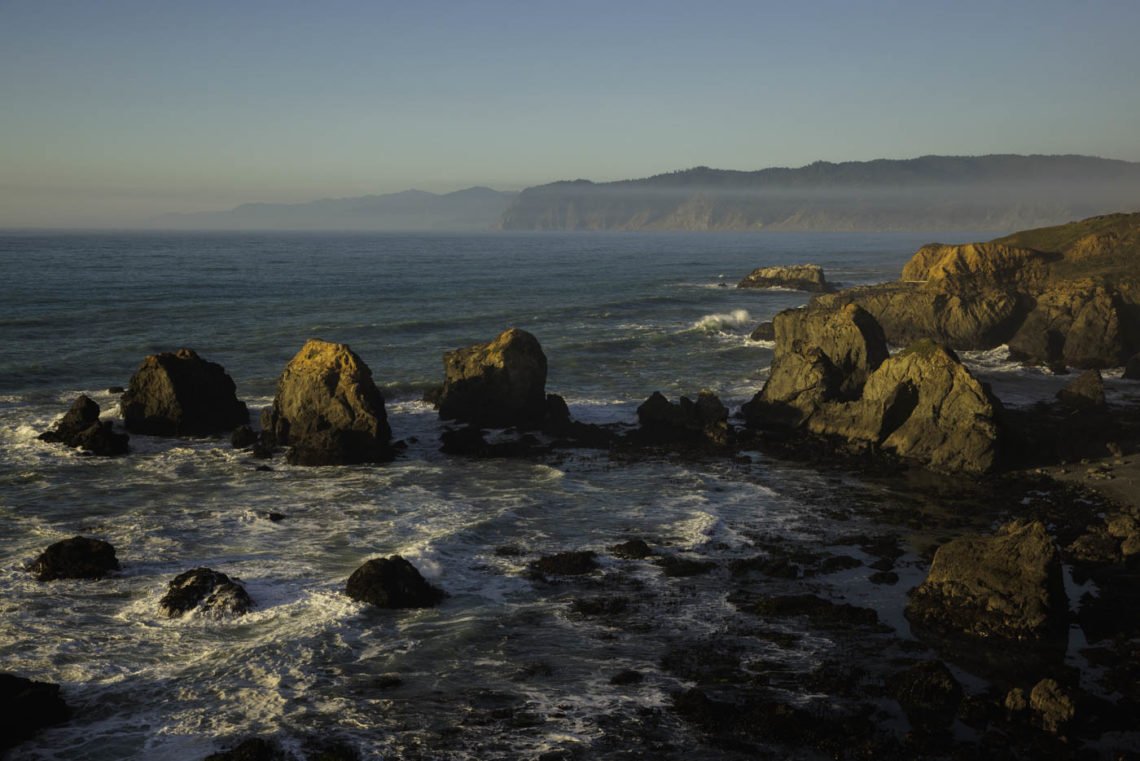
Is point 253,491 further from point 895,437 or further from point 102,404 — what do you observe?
point 895,437

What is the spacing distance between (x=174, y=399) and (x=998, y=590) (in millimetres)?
30697

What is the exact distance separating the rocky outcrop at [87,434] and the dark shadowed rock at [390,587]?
1696 centimetres

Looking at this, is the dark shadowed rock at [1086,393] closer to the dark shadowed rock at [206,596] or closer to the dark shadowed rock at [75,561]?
the dark shadowed rock at [206,596]

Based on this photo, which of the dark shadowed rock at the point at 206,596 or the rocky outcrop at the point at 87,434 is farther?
the rocky outcrop at the point at 87,434

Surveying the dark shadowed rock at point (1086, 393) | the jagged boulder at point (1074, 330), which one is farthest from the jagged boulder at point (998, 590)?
the jagged boulder at point (1074, 330)

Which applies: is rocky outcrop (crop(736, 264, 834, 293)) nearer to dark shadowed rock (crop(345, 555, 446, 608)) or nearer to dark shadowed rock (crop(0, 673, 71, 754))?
dark shadowed rock (crop(345, 555, 446, 608))

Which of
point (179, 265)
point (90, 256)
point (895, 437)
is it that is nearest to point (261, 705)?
point (895, 437)

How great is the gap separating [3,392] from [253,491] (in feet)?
71.2

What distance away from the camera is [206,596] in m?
20.2

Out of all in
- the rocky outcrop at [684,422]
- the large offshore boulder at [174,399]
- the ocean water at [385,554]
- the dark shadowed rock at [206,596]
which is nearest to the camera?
the ocean water at [385,554]

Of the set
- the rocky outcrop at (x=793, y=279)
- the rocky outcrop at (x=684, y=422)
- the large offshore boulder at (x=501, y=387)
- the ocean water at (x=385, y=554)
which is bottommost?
the ocean water at (x=385, y=554)

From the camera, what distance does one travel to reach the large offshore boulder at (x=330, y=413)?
108 ft

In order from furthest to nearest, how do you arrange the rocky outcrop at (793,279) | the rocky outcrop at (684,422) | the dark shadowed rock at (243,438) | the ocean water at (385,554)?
the rocky outcrop at (793,279)
the rocky outcrop at (684,422)
the dark shadowed rock at (243,438)
the ocean water at (385,554)

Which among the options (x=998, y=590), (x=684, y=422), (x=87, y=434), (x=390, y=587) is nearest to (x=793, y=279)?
(x=684, y=422)
